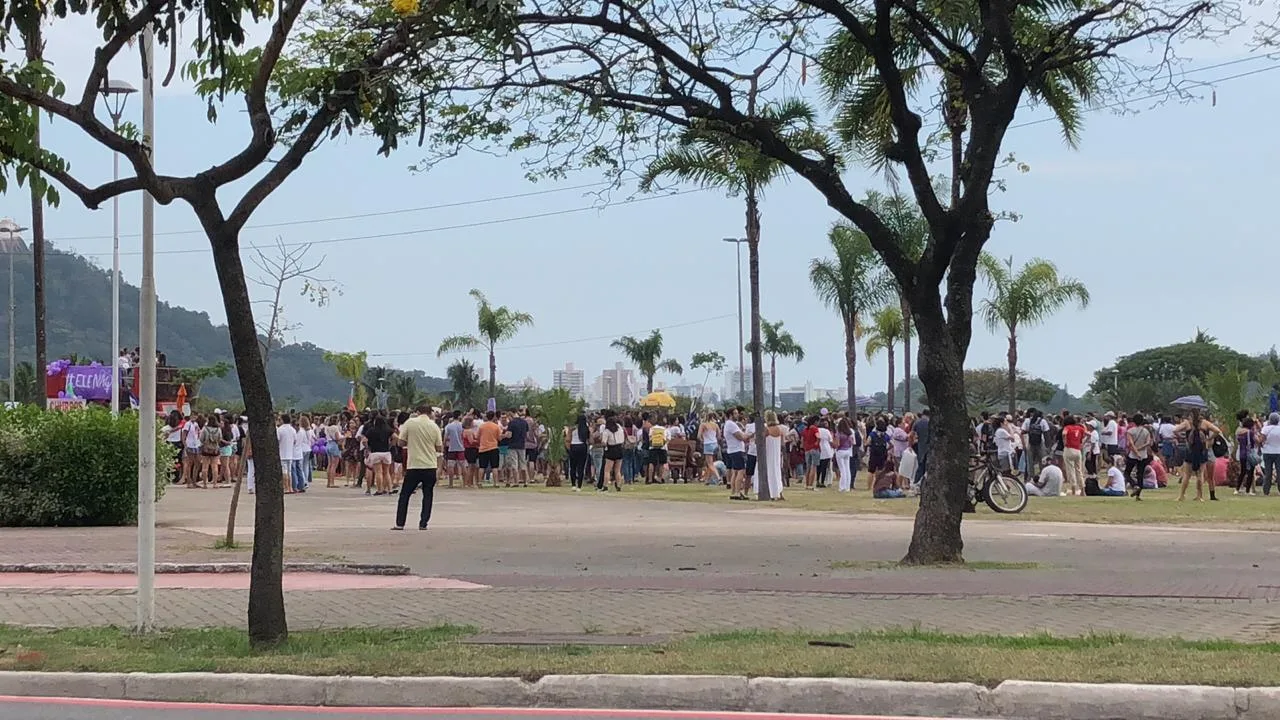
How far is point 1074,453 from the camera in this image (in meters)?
27.2

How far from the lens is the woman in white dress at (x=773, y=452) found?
87.6 ft

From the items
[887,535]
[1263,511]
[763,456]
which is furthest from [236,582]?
[1263,511]

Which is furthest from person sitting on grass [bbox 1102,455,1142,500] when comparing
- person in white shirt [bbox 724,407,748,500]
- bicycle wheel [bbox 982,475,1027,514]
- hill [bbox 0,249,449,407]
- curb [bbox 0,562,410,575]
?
hill [bbox 0,249,449,407]

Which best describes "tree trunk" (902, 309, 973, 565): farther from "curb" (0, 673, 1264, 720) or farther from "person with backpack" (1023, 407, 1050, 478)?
"person with backpack" (1023, 407, 1050, 478)

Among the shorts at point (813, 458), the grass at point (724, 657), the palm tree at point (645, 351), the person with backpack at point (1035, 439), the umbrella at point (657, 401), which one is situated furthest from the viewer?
the palm tree at point (645, 351)

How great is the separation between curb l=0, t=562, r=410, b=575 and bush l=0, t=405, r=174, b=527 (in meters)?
5.02

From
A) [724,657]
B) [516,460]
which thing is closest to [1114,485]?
[516,460]

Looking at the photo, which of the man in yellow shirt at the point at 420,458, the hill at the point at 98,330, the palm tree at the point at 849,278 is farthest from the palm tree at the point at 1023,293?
the hill at the point at 98,330

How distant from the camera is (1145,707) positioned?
7402 mm

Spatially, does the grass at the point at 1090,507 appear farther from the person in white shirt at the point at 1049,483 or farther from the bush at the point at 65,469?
the bush at the point at 65,469

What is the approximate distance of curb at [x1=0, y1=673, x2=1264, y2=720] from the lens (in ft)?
24.3

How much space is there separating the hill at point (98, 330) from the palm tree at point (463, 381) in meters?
47.1

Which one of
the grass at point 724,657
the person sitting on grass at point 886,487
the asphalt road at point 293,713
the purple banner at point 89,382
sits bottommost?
the asphalt road at point 293,713

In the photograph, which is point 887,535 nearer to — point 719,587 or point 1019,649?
point 719,587
